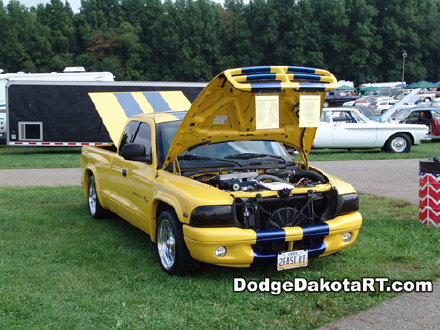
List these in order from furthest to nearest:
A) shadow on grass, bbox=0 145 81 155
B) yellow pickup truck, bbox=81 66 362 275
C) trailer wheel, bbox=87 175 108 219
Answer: shadow on grass, bbox=0 145 81 155 → trailer wheel, bbox=87 175 108 219 → yellow pickup truck, bbox=81 66 362 275

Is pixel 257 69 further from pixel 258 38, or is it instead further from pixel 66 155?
pixel 258 38

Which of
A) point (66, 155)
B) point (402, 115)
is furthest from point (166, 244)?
point (402, 115)

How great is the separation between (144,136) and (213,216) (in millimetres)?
2243

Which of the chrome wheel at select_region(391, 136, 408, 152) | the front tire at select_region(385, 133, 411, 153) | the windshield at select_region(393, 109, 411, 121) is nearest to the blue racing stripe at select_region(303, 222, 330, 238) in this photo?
the front tire at select_region(385, 133, 411, 153)

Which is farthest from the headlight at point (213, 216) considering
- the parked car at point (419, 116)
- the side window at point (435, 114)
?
the side window at point (435, 114)

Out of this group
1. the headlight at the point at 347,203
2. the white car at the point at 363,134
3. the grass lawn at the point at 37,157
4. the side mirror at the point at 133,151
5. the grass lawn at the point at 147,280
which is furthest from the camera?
the white car at the point at 363,134

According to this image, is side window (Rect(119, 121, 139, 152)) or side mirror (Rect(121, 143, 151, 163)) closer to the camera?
side mirror (Rect(121, 143, 151, 163))

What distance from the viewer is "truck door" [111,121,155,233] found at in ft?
20.9

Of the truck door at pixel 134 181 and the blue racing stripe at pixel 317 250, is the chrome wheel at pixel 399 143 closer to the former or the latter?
the truck door at pixel 134 181

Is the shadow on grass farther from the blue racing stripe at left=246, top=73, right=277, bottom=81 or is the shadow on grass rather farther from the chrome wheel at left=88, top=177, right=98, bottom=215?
the blue racing stripe at left=246, top=73, right=277, bottom=81

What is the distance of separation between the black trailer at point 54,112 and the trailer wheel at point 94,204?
36.3 ft

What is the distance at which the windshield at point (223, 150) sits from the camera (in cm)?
650

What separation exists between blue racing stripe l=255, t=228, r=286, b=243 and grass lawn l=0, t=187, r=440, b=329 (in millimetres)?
501

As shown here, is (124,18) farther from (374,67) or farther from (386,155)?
(386,155)
